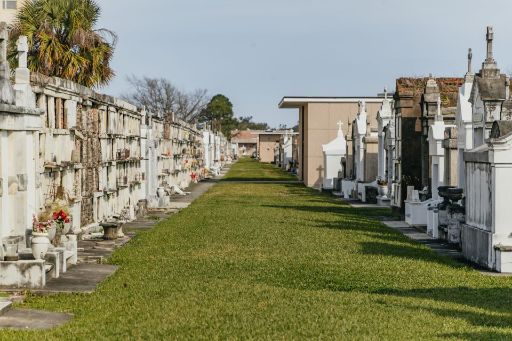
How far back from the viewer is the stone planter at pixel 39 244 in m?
13.6

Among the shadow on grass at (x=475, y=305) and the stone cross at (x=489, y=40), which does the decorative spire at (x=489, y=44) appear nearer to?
the stone cross at (x=489, y=40)

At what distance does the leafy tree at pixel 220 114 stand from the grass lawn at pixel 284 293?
4423 inches

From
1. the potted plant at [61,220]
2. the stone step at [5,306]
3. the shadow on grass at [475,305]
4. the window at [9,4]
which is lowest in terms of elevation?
the shadow on grass at [475,305]

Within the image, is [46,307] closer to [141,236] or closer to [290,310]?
[290,310]

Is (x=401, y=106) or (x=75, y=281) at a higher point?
(x=401, y=106)

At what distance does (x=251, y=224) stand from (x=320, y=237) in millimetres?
3972

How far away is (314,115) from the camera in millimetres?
59094

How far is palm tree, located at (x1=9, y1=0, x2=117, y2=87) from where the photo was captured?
32.8 m

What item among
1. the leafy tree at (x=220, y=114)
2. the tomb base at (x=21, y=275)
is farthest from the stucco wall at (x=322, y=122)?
the leafy tree at (x=220, y=114)

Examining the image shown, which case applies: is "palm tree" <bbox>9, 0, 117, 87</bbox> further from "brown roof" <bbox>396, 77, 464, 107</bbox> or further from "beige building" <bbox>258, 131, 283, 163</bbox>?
"beige building" <bbox>258, 131, 283, 163</bbox>

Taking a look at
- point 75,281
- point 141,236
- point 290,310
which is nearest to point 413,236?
point 141,236

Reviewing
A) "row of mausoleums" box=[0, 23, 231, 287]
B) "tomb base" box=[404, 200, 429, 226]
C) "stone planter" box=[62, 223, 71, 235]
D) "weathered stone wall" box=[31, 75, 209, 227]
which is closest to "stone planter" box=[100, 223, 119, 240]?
"row of mausoleums" box=[0, 23, 231, 287]

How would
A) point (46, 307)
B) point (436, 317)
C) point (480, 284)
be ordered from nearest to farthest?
1. point (436, 317)
2. point (46, 307)
3. point (480, 284)

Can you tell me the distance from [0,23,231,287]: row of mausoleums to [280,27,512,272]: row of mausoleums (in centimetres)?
666
